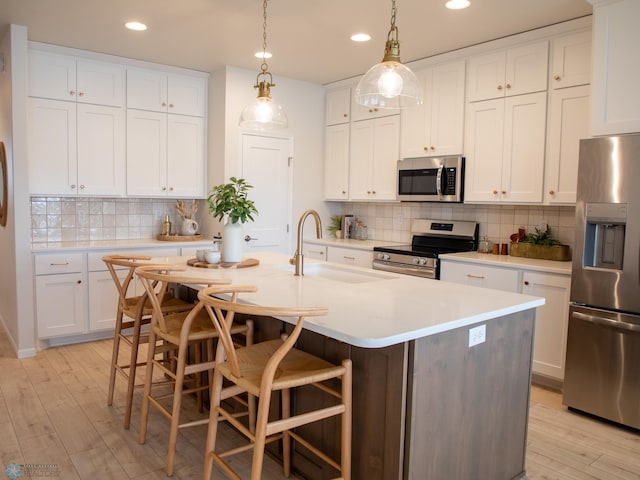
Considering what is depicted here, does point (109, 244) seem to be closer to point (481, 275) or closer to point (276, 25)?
point (276, 25)

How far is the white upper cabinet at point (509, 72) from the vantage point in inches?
143

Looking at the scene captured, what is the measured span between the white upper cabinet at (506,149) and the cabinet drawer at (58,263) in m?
3.36

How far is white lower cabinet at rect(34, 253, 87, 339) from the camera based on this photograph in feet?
13.2

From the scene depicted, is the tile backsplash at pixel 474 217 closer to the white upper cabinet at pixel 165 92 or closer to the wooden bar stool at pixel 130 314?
the white upper cabinet at pixel 165 92

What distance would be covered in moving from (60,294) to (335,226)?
2.88 meters

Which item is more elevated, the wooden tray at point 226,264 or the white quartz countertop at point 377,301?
the wooden tray at point 226,264

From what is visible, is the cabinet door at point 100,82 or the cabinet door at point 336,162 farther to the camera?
the cabinet door at point 336,162

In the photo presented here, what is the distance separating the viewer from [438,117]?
432cm

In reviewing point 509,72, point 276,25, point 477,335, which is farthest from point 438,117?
point 477,335

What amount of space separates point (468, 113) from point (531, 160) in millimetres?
702

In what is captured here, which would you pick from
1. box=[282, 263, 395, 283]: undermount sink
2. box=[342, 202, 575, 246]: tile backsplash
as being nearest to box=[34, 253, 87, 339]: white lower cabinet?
box=[282, 263, 395, 283]: undermount sink

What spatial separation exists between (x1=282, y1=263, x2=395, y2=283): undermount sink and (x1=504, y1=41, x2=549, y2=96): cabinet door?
1.99m

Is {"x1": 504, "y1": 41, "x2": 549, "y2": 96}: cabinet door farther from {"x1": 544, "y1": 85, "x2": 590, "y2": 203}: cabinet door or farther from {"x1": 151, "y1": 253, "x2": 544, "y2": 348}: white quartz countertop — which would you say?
{"x1": 151, "y1": 253, "x2": 544, "y2": 348}: white quartz countertop

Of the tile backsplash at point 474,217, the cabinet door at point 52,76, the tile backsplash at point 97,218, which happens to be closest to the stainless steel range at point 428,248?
the tile backsplash at point 474,217
